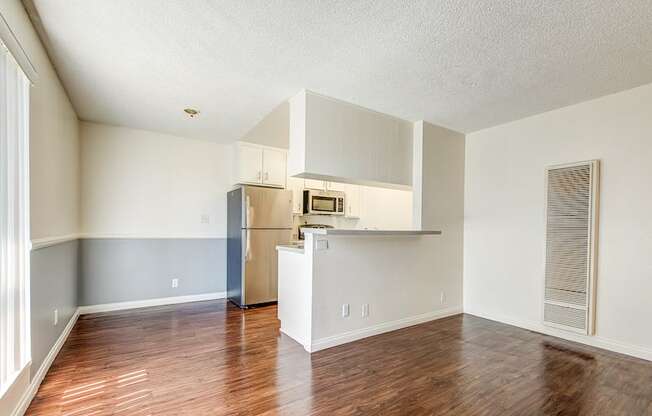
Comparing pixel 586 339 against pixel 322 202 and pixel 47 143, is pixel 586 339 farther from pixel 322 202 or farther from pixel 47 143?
pixel 47 143

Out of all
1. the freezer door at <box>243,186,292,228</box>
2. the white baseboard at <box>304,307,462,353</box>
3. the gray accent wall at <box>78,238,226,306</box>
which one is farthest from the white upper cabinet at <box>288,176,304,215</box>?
the white baseboard at <box>304,307,462,353</box>

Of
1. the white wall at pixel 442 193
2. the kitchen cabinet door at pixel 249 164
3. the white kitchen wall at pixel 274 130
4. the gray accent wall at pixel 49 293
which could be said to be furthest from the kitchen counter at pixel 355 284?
the gray accent wall at pixel 49 293

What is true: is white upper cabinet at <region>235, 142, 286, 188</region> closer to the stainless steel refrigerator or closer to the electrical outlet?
the stainless steel refrigerator

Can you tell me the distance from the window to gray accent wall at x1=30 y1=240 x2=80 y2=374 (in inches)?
5.5

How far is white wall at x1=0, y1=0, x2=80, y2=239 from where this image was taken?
6.38 ft

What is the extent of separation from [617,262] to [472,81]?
215 cm

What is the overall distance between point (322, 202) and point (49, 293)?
3463 mm

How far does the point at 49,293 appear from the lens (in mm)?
2512

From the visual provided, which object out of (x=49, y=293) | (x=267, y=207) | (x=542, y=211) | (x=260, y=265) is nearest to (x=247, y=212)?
(x=267, y=207)

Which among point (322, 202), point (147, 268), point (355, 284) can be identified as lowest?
point (147, 268)

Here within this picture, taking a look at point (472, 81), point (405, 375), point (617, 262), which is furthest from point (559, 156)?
point (405, 375)

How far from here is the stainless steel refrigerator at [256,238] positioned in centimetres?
425

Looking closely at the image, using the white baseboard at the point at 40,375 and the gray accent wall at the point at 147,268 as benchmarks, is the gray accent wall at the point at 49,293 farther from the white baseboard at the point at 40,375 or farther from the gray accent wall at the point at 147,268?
the gray accent wall at the point at 147,268

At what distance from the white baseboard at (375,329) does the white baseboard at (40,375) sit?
6.26 ft
